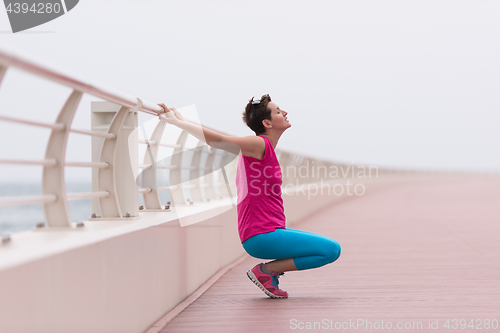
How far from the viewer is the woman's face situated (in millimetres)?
4207

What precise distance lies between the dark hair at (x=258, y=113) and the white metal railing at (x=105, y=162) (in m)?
0.67

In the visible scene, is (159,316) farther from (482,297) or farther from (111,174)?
(482,297)

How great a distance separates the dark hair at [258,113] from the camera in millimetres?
4219

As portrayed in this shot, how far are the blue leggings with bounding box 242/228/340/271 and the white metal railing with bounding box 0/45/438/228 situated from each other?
80 cm

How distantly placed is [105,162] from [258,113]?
4.03 feet

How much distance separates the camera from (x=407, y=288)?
15.0 ft

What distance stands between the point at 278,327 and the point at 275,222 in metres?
0.94

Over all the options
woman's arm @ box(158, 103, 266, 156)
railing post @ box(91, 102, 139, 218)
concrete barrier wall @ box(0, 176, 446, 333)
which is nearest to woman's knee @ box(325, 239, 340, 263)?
woman's arm @ box(158, 103, 266, 156)

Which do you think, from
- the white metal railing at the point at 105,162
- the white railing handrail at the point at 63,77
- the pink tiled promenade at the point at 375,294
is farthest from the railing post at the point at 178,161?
the white railing handrail at the point at 63,77

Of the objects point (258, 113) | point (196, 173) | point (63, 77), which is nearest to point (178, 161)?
point (196, 173)

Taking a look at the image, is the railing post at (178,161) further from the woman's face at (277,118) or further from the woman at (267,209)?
the woman's face at (277,118)

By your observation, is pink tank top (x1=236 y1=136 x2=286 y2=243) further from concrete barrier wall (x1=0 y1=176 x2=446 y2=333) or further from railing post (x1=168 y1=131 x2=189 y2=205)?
railing post (x1=168 y1=131 x2=189 y2=205)

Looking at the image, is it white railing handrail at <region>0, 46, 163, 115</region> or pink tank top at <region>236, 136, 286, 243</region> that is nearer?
white railing handrail at <region>0, 46, 163, 115</region>

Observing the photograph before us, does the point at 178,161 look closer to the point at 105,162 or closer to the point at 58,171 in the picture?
the point at 105,162
